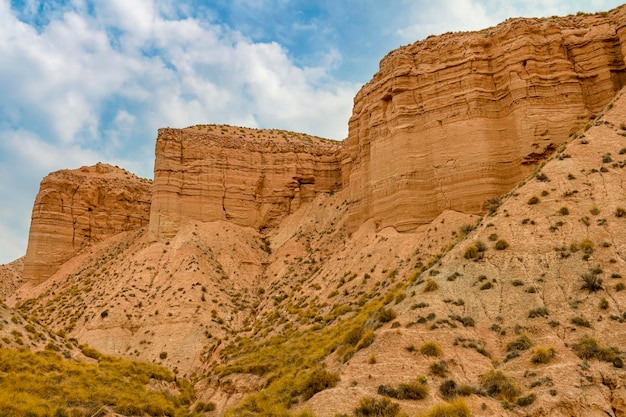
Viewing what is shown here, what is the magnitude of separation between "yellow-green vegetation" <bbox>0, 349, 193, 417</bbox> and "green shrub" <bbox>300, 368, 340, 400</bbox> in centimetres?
753

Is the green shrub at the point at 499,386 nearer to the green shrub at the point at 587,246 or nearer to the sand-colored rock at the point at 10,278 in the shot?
the green shrub at the point at 587,246

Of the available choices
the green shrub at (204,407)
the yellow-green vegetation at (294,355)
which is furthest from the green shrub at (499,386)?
the green shrub at (204,407)

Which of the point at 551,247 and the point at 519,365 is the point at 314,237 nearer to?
the point at 551,247

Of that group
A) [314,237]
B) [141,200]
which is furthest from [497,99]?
[141,200]

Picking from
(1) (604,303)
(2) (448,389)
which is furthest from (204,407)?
→ (1) (604,303)

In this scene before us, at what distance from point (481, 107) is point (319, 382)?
23.8 meters

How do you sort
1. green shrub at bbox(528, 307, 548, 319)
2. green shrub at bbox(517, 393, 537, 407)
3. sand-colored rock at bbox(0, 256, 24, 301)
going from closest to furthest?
green shrub at bbox(517, 393, 537, 407), green shrub at bbox(528, 307, 548, 319), sand-colored rock at bbox(0, 256, 24, 301)

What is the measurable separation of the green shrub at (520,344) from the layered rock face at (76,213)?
50.3m

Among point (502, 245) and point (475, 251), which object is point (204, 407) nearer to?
point (475, 251)

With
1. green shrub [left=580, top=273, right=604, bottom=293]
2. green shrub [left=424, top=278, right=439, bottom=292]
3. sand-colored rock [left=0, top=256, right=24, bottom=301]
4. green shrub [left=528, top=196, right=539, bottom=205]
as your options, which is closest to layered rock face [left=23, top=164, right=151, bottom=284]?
sand-colored rock [left=0, top=256, right=24, bottom=301]

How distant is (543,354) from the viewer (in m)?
14.8

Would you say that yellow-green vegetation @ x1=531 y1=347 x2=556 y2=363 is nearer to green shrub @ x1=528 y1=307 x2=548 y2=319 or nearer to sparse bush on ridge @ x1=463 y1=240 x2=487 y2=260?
green shrub @ x1=528 y1=307 x2=548 y2=319

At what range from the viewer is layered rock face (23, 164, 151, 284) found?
55.2m

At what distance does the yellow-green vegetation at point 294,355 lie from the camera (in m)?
17.5
